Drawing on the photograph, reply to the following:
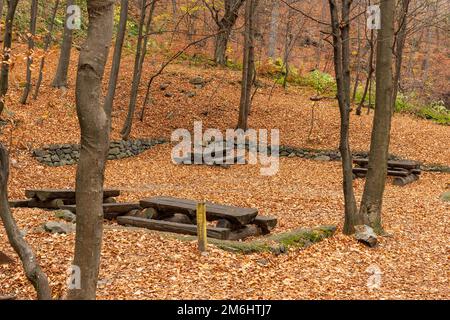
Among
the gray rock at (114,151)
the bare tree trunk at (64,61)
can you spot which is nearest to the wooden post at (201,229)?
the gray rock at (114,151)

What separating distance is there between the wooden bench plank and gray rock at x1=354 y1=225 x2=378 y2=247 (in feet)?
6.44

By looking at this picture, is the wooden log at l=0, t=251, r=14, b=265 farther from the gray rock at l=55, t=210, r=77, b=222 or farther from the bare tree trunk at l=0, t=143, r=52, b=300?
the gray rock at l=55, t=210, r=77, b=222

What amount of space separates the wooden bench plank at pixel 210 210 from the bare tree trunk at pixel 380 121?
241 centimetres

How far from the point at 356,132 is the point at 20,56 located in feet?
55.9

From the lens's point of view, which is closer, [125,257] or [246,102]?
[125,257]

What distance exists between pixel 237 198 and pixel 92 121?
368 inches

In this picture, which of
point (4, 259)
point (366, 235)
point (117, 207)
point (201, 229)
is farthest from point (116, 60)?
point (4, 259)

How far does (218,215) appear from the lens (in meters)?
9.52

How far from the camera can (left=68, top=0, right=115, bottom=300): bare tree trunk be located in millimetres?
4562

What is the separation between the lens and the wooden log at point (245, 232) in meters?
9.44

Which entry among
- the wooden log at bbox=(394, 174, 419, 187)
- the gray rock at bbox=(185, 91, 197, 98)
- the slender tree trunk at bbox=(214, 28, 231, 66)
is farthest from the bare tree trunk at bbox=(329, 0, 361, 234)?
the slender tree trunk at bbox=(214, 28, 231, 66)
